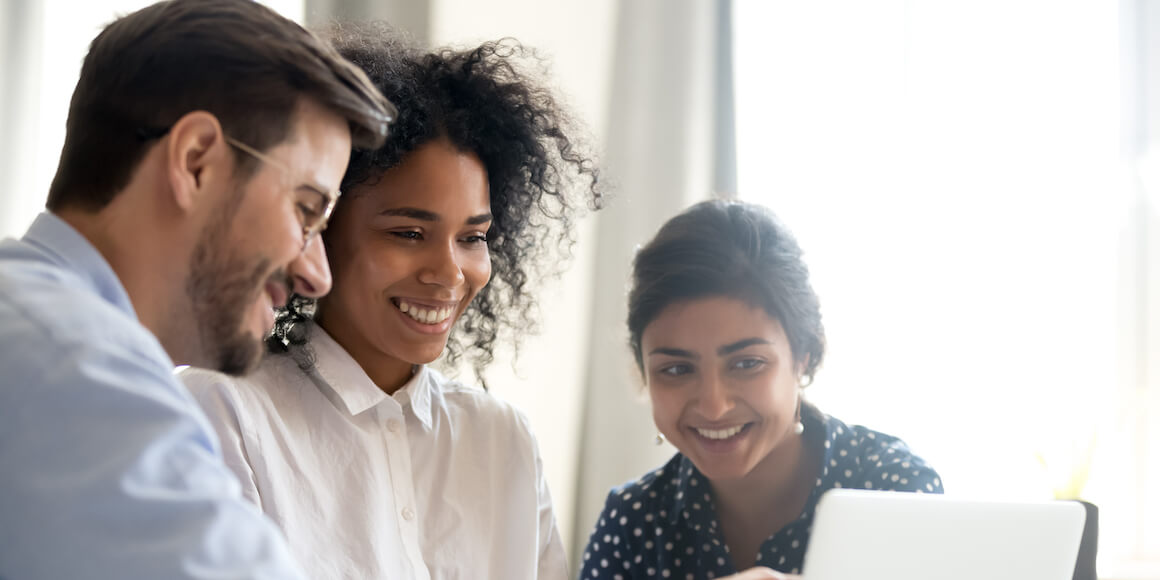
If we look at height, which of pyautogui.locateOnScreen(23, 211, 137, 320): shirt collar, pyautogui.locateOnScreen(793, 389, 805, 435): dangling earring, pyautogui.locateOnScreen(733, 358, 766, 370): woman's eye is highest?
pyautogui.locateOnScreen(23, 211, 137, 320): shirt collar

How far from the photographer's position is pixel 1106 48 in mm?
2900

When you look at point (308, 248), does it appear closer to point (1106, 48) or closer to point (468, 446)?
point (468, 446)

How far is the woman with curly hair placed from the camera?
57.7 inches

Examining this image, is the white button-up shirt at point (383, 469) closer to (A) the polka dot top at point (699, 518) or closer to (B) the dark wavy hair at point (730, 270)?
(A) the polka dot top at point (699, 518)

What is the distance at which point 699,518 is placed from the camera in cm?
192

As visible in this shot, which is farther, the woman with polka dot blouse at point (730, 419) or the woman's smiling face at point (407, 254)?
the woman with polka dot blouse at point (730, 419)

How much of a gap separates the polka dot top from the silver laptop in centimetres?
63

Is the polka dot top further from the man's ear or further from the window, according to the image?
the man's ear

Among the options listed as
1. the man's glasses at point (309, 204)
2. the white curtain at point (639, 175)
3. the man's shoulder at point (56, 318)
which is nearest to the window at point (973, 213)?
the white curtain at point (639, 175)

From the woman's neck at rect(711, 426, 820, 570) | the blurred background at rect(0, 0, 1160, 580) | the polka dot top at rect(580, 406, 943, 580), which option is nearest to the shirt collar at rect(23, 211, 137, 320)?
the polka dot top at rect(580, 406, 943, 580)

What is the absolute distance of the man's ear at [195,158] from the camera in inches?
38.3

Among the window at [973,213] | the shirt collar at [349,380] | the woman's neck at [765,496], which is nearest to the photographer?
the shirt collar at [349,380]

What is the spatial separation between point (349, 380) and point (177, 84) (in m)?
0.65

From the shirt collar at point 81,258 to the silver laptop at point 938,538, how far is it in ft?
2.29
